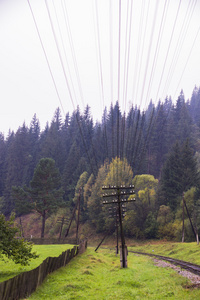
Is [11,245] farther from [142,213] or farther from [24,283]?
[142,213]

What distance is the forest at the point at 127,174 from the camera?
63.2 m

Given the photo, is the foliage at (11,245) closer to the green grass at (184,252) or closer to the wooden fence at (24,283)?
the wooden fence at (24,283)

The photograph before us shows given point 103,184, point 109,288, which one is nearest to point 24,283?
point 109,288

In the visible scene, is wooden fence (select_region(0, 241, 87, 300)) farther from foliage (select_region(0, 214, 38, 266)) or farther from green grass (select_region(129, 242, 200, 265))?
green grass (select_region(129, 242, 200, 265))

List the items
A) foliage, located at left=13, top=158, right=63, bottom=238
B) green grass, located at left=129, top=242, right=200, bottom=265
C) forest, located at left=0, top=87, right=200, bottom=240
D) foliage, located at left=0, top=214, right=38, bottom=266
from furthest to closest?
foliage, located at left=13, top=158, right=63, bottom=238
forest, located at left=0, top=87, right=200, bottom=240
green grass, located at left=129, top=242, right=200, bottom=265
foliage, located at left=0, top=214, right=38, bottom=266

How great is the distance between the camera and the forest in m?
63.2

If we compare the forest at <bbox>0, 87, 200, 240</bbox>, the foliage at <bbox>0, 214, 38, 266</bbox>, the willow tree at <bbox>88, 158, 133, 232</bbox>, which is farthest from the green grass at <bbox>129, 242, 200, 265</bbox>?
the willow tree at <bbox>88, 158, 133, 232</bbox>

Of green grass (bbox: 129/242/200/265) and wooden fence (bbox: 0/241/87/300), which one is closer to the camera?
wooden fence (bbox: 0/241/87/300)

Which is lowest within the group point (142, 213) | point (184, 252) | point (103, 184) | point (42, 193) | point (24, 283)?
point (184, 252)

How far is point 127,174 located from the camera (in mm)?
74000

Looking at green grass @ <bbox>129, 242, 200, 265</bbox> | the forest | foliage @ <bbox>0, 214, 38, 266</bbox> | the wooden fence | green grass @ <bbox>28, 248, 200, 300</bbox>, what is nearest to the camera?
the wooden fence

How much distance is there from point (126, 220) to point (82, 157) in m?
42.3

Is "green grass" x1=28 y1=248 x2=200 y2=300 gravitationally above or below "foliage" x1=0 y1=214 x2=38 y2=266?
below

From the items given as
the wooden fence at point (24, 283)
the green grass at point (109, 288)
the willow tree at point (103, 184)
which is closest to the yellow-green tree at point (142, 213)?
the willow tree at point (103, 184)
